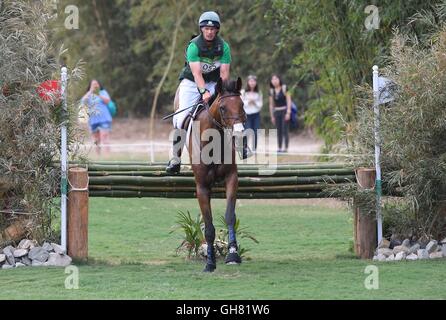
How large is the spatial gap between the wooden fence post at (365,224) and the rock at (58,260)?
341 cm

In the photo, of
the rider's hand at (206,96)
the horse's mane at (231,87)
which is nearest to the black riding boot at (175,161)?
the rider's hand at (206,96)

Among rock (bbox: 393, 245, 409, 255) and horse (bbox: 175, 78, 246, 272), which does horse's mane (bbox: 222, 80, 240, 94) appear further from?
rock (bbox: 393, 245, 409, 255)

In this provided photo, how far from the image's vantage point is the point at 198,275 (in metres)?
10.4

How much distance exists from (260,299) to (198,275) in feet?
5.17

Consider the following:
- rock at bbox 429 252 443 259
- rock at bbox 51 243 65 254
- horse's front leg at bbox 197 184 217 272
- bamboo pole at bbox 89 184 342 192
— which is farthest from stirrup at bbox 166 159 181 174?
rock at bbox 429 252 443 259

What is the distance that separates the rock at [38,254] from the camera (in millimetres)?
11156

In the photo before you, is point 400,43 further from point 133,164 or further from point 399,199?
point 133,164

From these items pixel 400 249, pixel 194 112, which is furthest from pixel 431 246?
pixel 194 112

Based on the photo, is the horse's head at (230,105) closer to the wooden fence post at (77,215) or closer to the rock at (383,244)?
the wooden fence post at (77,215)

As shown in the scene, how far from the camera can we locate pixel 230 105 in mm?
10383

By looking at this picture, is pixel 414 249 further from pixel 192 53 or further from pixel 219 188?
pixel 192 53

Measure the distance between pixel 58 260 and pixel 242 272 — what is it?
6.98 ft

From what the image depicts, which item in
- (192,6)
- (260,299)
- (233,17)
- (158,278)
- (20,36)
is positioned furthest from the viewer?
(233,17)

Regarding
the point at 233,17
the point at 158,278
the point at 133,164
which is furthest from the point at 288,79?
the point at 158,278
